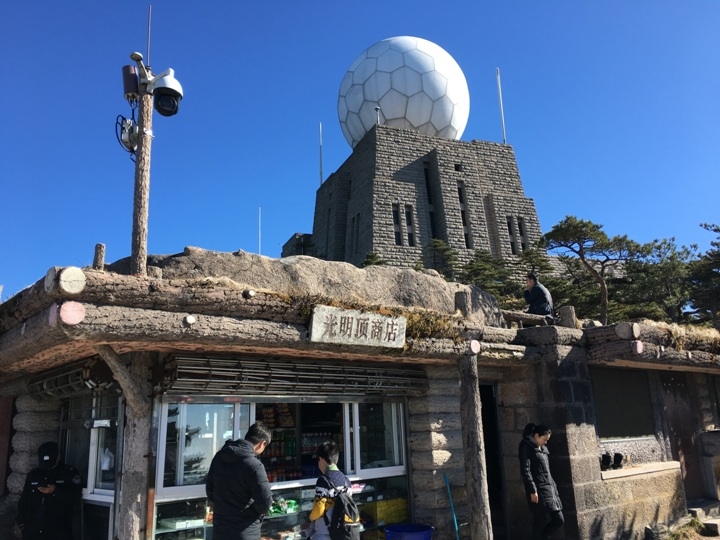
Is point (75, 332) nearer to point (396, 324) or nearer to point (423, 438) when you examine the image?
point (396, 324)

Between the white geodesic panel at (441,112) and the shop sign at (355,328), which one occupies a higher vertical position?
the white geodesic panel at (441,112)

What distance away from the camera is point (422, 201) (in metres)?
32.2

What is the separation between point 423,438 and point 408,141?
27.1 m

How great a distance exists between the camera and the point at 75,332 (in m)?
4.31

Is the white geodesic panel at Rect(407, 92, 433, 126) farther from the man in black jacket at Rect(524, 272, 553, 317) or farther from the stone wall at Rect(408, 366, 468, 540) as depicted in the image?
the stone wall at Rect(408, 366, 468, 540)

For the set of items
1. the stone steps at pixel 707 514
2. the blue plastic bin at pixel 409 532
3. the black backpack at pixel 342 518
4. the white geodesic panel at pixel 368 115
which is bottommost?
the stone steps at pixel 707 514

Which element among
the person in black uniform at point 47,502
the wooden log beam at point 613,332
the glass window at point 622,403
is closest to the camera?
the person in black uniform at point 47,502

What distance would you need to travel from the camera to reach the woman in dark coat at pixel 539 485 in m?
6.38

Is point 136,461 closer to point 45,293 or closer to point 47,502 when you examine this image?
point 47,502

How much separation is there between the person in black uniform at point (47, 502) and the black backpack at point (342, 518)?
2751 millimetres

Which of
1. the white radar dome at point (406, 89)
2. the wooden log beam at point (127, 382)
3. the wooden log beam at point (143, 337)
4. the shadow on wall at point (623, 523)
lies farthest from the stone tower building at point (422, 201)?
the wooden log beam at point (127, 382)

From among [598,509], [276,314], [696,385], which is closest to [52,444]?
[276,314]

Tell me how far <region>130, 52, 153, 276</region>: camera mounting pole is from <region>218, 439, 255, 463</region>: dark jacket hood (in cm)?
198

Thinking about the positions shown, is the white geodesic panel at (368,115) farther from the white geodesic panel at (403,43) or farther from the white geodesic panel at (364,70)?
the white geodesic panel at (403,43)
